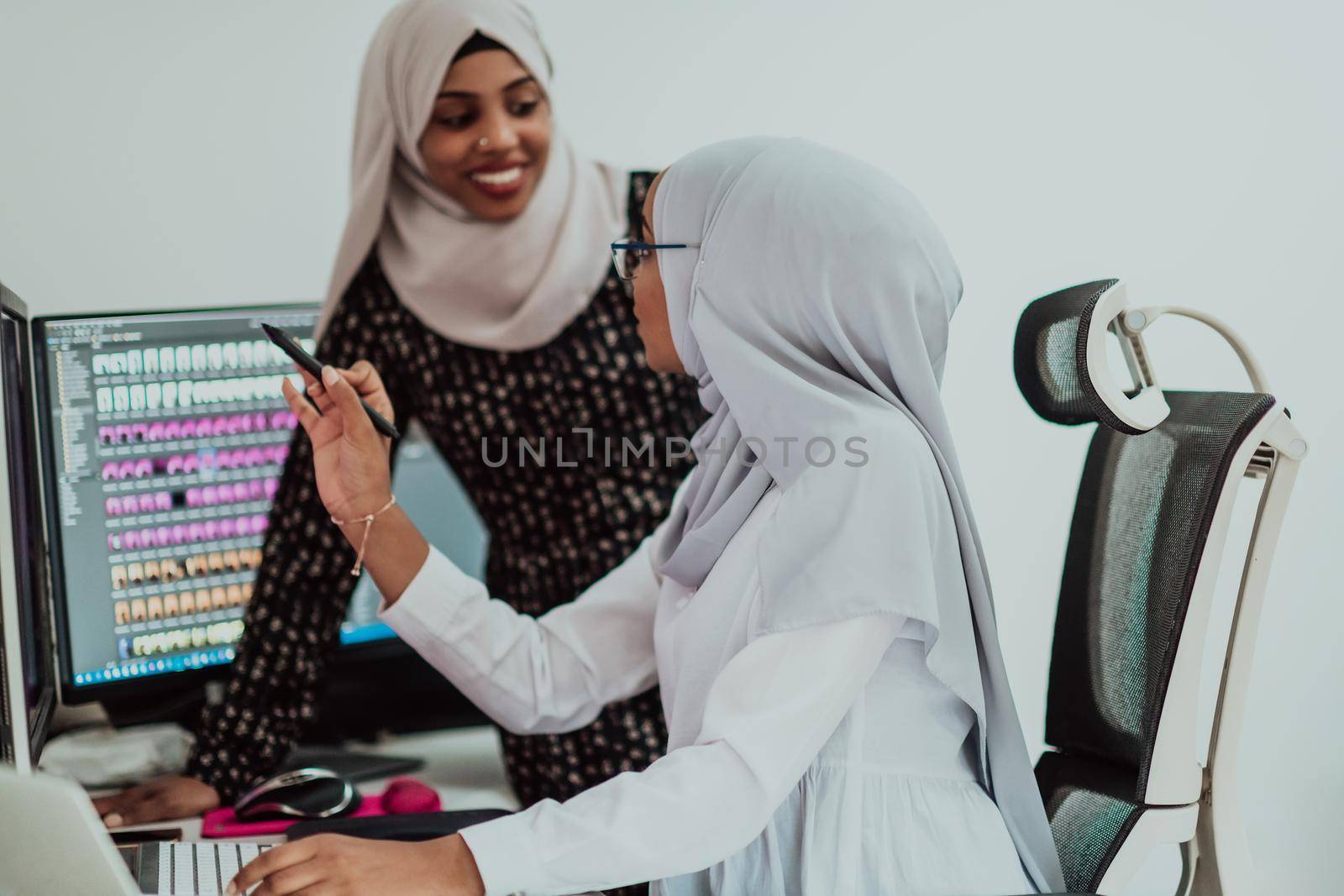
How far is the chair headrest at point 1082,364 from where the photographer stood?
3.09 feet

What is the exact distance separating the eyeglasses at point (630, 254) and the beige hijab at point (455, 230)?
407 millimetres

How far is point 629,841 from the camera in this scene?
86 cm

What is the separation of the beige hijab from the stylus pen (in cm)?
35

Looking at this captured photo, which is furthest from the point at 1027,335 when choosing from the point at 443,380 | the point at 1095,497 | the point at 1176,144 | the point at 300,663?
the point at 1176,144

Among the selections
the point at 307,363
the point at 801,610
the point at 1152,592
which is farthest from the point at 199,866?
the point at 1152,592

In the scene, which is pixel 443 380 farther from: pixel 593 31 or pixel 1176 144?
pixel 1176 144

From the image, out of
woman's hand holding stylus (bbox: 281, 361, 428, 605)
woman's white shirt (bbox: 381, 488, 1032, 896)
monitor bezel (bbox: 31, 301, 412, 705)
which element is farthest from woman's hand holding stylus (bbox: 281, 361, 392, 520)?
monitor bezel (bbox: 31, 301, 412, 705)

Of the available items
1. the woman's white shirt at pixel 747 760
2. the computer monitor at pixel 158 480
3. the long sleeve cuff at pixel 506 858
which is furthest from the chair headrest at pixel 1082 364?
the computer monitor at pixel 158 480

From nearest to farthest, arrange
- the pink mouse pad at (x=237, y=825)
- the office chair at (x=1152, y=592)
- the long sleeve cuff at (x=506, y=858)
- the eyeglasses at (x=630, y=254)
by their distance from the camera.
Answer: the long sleeve cuff at (x=506, y=858)
the office chair at (x=1152, y=592)
the eyeglasses at (x=630, y=254)
the pink mouse pad at (x=237, y=825)

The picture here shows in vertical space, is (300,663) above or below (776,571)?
below

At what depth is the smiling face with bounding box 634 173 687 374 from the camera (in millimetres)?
1126

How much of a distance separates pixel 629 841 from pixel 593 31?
1524mm

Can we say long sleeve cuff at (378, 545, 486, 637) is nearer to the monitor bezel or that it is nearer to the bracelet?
the bracelet

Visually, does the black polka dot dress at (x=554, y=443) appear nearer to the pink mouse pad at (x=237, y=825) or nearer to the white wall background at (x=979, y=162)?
the pink mouse pad at (x=237, y=825)
